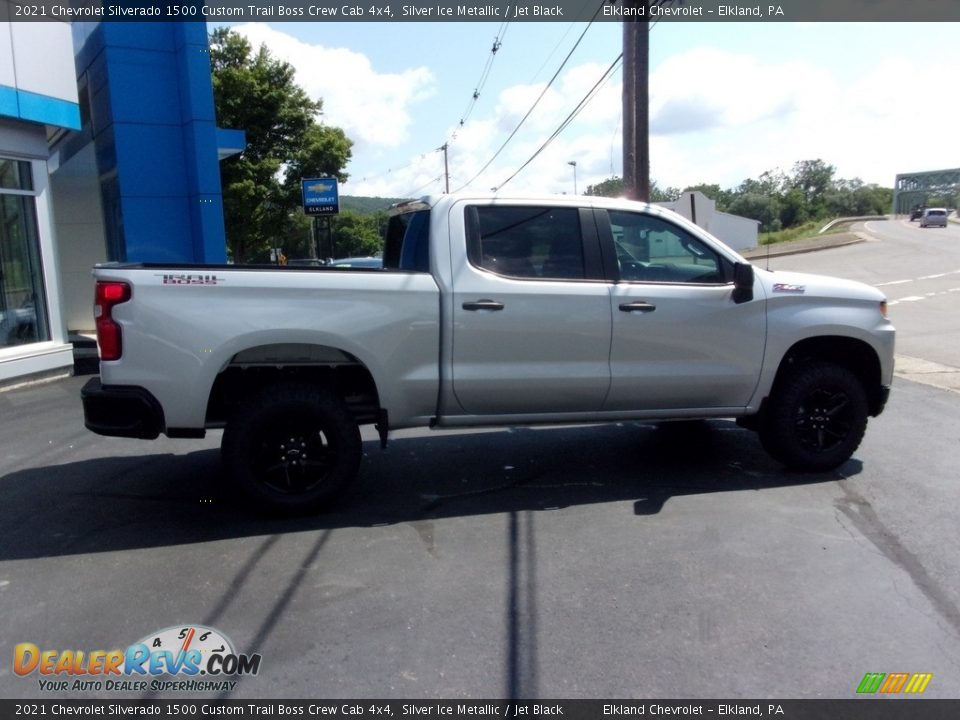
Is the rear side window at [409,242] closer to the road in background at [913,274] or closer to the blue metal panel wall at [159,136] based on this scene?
the road in background at [913,274]

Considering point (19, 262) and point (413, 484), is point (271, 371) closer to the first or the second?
point (413, 484)

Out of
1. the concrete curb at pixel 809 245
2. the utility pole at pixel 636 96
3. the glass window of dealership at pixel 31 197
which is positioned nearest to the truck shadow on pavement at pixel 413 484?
the utility pole at pixel 636 96

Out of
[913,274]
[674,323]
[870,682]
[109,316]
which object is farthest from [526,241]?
[913,274]

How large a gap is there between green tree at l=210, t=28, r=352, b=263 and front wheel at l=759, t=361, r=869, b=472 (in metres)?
27.2

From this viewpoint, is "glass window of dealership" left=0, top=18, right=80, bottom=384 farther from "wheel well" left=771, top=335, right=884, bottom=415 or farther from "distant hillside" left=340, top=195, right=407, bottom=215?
"distant hillside" left=340, top=195, right=407, bottom=215

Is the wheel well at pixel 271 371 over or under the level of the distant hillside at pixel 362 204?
under

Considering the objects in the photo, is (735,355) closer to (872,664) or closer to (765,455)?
(765,455)

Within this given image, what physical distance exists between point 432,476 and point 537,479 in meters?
0.81

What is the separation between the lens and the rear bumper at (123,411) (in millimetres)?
4875

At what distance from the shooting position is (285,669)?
3434mm

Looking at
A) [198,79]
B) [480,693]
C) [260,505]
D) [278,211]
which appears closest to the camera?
[480,693]

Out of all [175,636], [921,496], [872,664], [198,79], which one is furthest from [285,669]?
[198,79]

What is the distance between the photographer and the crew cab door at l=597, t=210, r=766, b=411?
5605 millimetres

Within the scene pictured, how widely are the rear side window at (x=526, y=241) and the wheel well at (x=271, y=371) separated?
3.70ft
